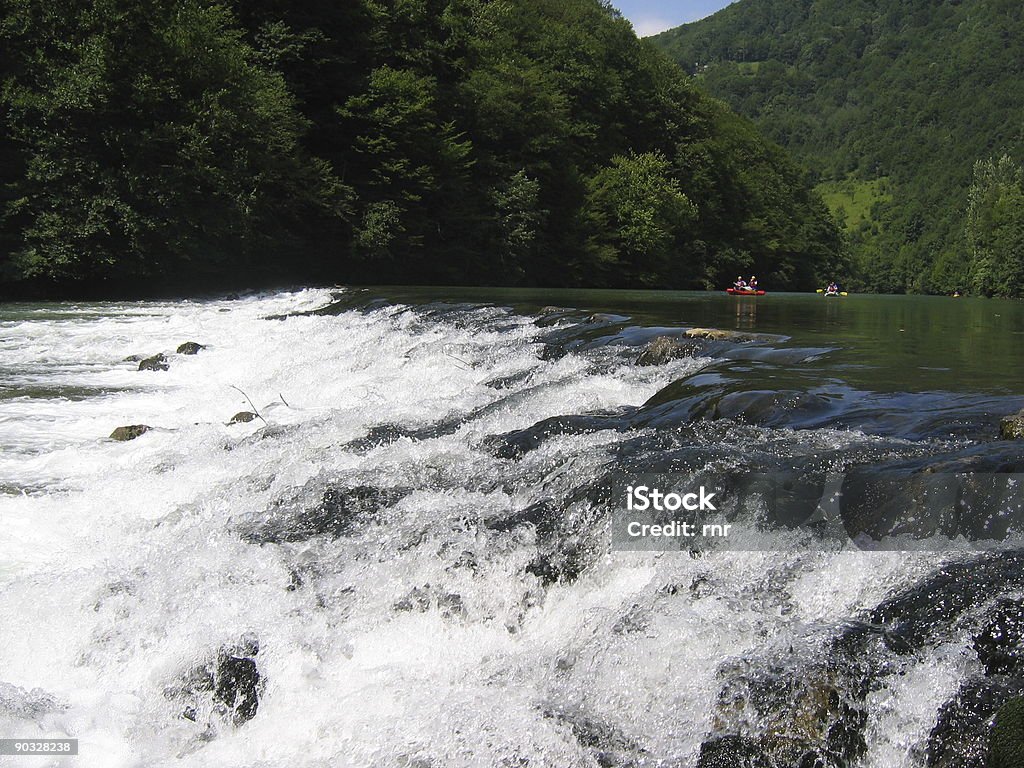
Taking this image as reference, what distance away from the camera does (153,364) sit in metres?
12.4

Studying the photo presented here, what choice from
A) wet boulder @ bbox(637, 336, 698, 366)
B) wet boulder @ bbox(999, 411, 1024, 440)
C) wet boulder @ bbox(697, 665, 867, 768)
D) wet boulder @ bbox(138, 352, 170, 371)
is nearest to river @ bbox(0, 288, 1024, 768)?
wet boulder @ bbox(697, 665, 867, 768)

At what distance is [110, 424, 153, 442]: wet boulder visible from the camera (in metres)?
8.51

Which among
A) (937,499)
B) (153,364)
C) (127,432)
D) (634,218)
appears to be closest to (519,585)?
(937,499)

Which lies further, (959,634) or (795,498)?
(795,498)

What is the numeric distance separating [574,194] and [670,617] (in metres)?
38.9

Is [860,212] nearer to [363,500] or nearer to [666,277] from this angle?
[666,277]

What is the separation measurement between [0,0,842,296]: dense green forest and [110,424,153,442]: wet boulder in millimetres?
16152

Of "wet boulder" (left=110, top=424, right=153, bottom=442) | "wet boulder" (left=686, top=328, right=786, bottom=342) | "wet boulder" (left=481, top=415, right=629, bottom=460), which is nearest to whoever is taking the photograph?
"wet boulder" (left=481, top=415, right=629, bottom=460)

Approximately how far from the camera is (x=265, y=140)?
85.1 feet

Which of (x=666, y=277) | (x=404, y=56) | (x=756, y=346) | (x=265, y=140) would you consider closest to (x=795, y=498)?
(x=756, y=346)

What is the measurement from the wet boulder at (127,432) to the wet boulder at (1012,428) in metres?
7.44

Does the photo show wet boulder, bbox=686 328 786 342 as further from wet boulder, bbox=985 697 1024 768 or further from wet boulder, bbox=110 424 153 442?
wet boulder, bbox=985 697 1024 768

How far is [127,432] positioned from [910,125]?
554ft

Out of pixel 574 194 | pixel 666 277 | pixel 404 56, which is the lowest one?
pixel 666 277
